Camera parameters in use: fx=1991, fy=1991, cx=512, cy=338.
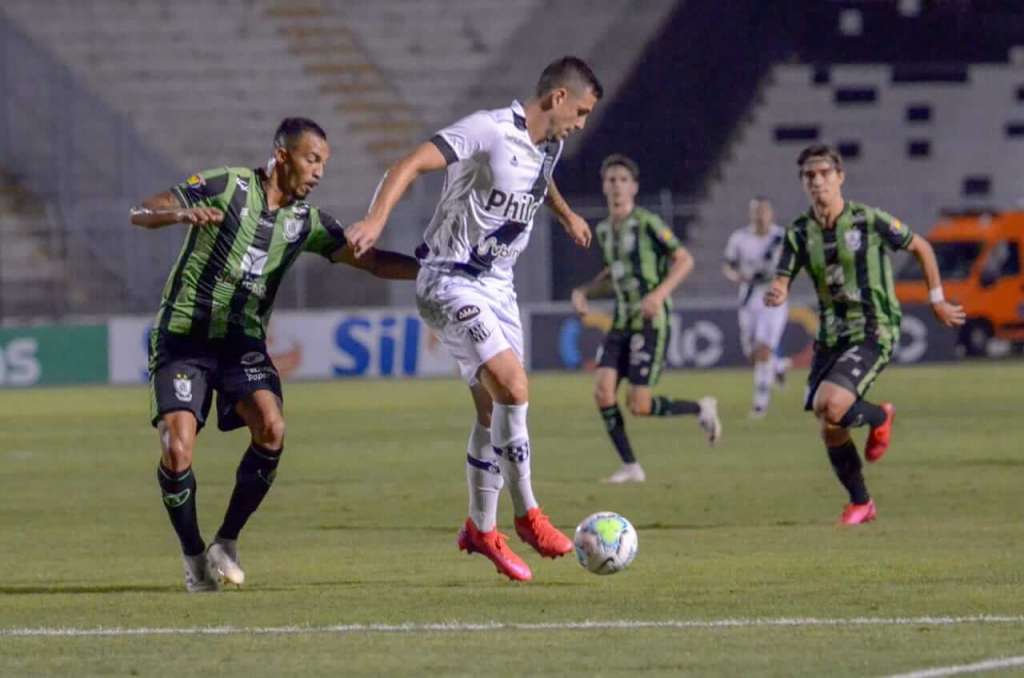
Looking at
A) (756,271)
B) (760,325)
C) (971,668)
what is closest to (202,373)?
(971,668)

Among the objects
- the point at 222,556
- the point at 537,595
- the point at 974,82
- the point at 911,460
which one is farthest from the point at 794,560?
the point at 974,82

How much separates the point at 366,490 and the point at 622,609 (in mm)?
6530

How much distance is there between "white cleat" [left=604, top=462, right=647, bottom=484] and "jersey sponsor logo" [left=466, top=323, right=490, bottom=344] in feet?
18.9

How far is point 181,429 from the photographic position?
8328 millimetres

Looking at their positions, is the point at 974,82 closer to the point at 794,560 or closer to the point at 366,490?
the point at 366,490

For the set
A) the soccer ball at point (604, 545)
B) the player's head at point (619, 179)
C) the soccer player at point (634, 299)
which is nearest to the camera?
the soccer ball at point (604, 545)

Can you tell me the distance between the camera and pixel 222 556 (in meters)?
8.62

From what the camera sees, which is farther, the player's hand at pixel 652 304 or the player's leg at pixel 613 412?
the player's leg at pixel 613 412

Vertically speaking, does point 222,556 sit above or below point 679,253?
below

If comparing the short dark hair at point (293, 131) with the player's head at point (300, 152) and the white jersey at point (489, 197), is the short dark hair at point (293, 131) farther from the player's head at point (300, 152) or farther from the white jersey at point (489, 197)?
the white jersey at point (489, 197)

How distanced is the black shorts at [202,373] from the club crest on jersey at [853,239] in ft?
12.6

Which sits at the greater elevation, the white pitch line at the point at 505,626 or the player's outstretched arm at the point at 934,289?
the player's outstretched arm at the point at 934,289

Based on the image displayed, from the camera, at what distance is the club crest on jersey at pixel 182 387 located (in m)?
8.36

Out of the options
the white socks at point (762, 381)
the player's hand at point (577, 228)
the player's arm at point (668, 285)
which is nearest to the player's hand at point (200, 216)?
the player's hand at point (577, 228)
